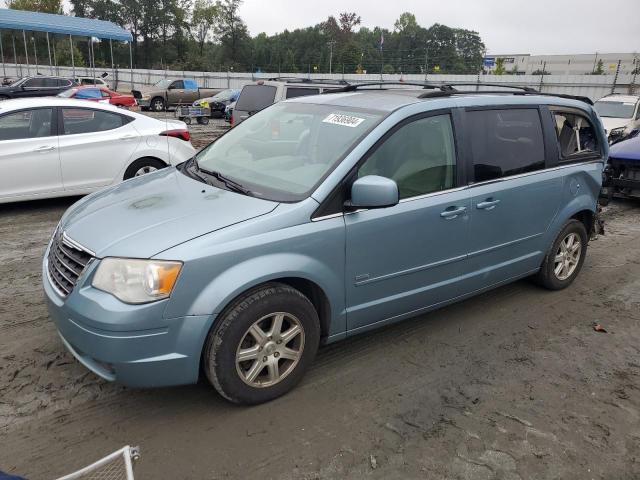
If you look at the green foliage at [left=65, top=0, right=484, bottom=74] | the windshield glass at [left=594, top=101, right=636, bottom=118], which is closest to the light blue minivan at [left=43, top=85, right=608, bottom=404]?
the windshield glass at [left=594, top=101, right=636, bottom=118]

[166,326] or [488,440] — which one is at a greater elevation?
[166,326]

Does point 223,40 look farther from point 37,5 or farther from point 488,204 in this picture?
point 488,204


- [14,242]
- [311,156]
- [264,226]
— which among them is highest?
[311,156]

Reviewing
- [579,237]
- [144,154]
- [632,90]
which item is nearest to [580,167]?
[579,237]

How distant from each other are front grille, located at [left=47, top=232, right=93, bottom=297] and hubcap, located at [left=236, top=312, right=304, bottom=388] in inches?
38.9

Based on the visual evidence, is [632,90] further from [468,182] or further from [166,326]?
[166,326]

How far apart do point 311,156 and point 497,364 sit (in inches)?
76.8

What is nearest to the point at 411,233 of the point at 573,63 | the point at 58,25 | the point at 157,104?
the point at 157,104

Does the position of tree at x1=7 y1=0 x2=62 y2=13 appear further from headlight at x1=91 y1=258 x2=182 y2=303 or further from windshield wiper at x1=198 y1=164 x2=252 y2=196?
headlight at x1=91 y1=258 x2=182 y2=303

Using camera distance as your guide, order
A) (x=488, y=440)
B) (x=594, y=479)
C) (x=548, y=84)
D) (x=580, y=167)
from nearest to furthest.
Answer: (x=594, y=479) < (x=488, y=440) < (x=580, y=167) < (x=548, y=84)

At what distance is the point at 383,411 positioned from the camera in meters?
3.14

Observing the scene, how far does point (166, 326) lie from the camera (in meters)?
2.70

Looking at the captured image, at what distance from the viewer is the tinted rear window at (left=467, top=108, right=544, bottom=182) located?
13.0 ft

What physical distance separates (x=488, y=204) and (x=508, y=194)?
27cm
